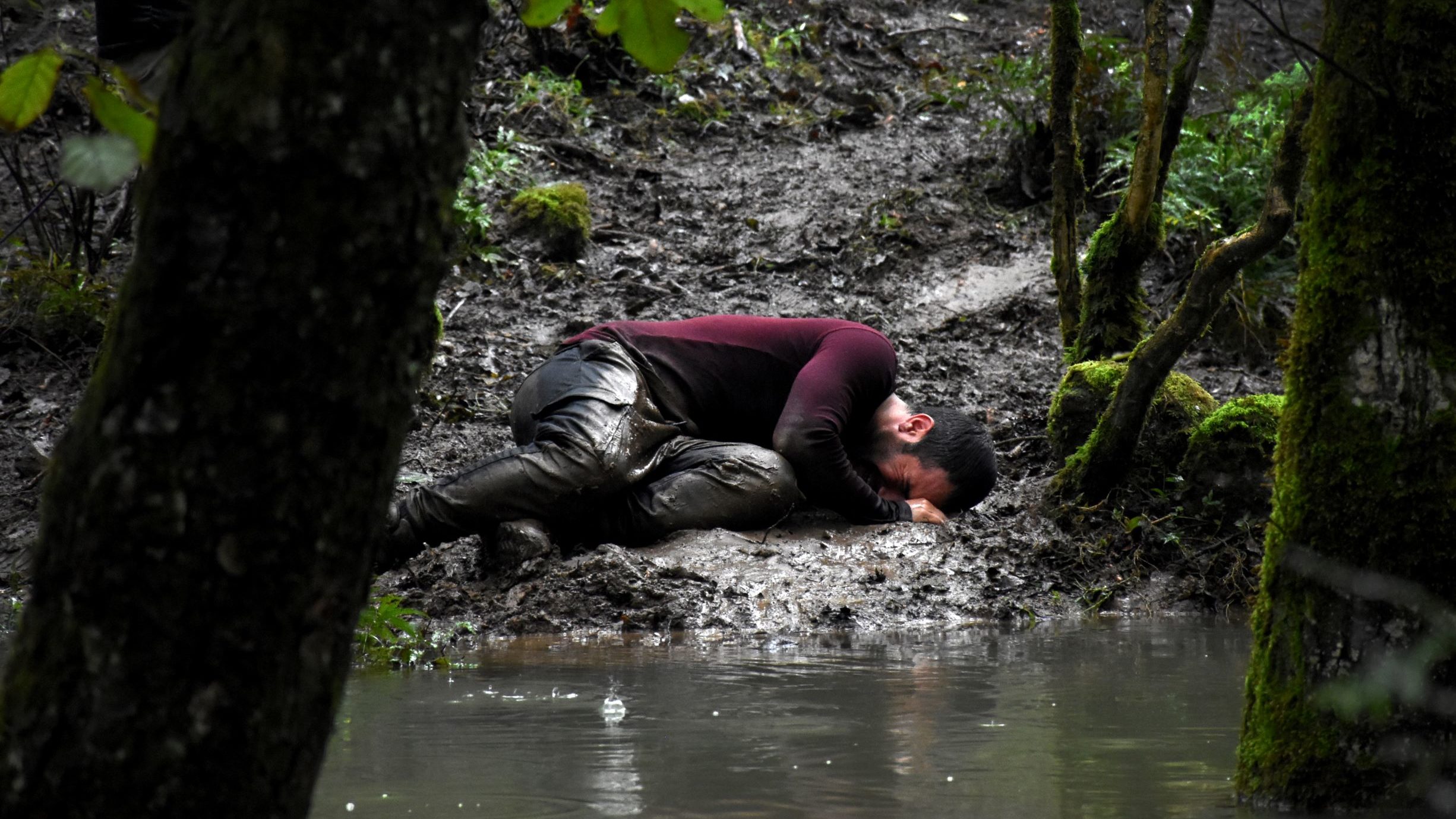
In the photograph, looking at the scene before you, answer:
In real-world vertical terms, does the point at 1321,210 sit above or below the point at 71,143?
above

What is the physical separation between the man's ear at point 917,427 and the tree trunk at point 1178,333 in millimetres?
709

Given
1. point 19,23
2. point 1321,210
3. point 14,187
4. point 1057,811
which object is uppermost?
point 19,23

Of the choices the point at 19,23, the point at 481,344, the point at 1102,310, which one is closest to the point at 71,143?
the point at 1102,310

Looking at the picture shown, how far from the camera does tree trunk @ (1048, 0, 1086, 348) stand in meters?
5.99

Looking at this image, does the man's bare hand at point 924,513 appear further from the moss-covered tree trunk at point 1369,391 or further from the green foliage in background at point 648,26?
the green foliage in background at point 648,26

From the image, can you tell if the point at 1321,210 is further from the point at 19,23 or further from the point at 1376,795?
the point at 19,23

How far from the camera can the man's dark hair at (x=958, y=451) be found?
551cm

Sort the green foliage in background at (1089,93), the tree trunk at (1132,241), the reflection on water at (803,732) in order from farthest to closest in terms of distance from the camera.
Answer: the green foliage in background at (1089,93)
the tree trunk at (1132,241)
the reflection on water at (803,732)

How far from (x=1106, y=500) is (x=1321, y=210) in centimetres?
339

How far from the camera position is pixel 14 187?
8.61 meters

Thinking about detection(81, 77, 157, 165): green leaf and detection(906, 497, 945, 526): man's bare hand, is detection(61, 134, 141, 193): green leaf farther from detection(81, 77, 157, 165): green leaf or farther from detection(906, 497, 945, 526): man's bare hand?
detection(906, 497, 945, 526): man's bare hand

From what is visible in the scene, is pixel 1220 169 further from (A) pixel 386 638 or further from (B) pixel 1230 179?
(A) pixel 386 638

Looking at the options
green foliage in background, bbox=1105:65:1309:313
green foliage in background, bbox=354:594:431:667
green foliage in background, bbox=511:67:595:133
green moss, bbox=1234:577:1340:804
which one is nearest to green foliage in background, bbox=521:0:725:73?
green moss, bbox=1234:577:1340:804

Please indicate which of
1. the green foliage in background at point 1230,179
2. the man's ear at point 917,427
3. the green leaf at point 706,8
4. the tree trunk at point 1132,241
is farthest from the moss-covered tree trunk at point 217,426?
the green foliage in background at point 1230,179
